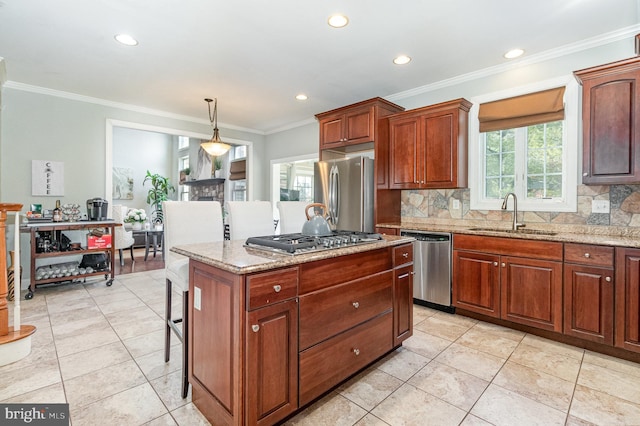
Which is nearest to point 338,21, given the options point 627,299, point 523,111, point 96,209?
point 523,111

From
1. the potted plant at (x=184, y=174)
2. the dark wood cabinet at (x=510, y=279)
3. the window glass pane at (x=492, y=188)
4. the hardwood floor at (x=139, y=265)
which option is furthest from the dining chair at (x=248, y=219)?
the potted plant at (x=184, y=174)

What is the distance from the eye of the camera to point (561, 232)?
114 inches

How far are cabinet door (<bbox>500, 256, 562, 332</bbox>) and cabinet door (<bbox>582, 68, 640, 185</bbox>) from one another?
85 centimetres

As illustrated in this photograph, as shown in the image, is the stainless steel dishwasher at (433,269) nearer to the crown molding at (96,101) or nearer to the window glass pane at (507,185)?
the window glass pane at (507,185)

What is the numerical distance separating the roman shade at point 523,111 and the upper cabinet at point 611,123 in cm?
37

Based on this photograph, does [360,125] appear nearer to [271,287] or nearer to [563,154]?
[563,154]

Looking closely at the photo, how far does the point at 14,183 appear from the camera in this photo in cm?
405

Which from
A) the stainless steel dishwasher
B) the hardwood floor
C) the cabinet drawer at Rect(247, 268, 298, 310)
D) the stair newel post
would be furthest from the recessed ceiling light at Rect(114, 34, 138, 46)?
the hardwood floor

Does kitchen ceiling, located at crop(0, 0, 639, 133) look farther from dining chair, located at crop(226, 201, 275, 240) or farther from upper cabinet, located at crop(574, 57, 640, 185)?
dining chair, located at crop(226, 201, 275, 240)

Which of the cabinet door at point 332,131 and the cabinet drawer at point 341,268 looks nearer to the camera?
the cabinet drawer at point 341,268

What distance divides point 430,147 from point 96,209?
4448mm

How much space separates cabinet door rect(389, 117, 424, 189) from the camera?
3750mm

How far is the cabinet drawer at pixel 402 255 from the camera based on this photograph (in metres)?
2.26

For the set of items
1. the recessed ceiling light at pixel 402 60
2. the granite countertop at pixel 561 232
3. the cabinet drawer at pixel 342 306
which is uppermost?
the recessed ceiling light at pixel 402 60
